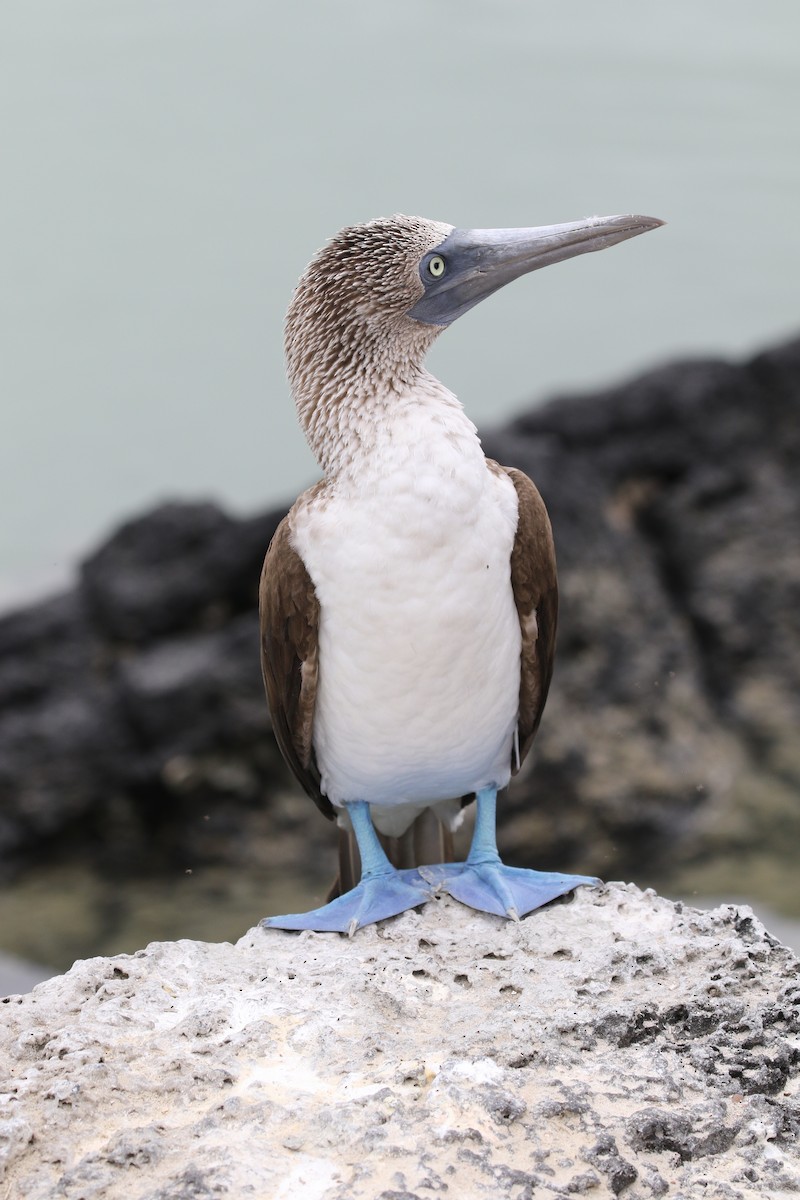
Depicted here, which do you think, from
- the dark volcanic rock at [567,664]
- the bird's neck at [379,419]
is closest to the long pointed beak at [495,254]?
the bird's neck at [379,419]

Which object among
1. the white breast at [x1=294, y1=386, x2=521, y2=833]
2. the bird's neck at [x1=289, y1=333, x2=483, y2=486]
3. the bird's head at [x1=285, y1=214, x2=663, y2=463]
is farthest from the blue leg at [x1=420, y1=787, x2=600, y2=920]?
the bird's head at [x1=285, y1=214, x2=663, y2=463]

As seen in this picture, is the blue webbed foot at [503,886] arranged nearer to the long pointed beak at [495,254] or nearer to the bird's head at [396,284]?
the bird's head at [396,284]

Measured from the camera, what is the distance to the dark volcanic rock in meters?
7.35

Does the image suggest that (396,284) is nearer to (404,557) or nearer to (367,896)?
(404,557)

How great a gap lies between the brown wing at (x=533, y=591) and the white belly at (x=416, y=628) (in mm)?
39

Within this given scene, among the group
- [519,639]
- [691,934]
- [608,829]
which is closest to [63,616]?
[608,829]

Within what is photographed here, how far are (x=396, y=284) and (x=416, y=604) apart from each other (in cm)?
80

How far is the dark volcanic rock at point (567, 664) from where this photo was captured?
7.35m

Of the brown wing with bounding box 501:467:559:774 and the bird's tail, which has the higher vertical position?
the brown wing with bounding box 501:467:559:774

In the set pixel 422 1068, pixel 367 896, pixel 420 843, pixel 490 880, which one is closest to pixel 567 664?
pixel 420 843

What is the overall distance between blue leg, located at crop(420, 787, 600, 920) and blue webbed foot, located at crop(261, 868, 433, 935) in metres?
0.09

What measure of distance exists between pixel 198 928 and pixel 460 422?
5069 millimetres

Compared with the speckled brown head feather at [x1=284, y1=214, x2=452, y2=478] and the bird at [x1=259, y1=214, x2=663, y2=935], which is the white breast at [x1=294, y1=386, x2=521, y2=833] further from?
the speckled brown head feather at [x1=284, y1=214, x2=452, y2=478]

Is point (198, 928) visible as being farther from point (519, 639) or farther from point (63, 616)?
point (519, 639)
